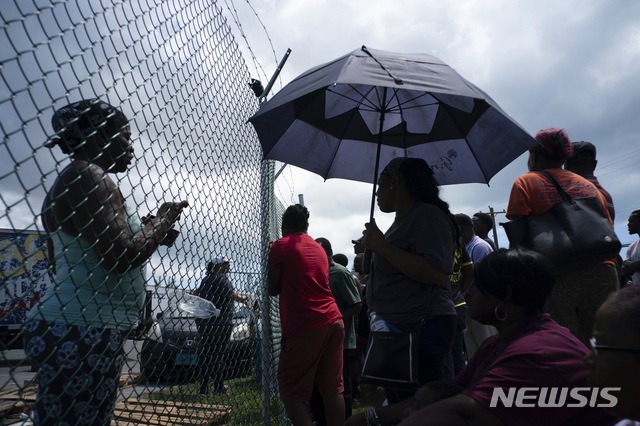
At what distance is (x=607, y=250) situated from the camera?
9.72 feet

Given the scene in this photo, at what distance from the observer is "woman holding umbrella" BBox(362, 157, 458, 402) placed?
2.68 metres

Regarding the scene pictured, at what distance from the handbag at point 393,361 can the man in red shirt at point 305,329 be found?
1.03m

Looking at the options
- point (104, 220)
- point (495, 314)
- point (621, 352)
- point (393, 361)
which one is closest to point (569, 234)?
point (495, 314)

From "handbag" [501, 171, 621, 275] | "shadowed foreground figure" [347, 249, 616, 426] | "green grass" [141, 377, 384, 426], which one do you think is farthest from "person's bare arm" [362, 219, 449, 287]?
"green grass" [141, 377, 384, 426]

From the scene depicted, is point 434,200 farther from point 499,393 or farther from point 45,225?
point 45,225

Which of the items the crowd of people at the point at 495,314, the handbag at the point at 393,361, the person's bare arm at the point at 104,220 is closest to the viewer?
the crowd of people at the point at 495,314

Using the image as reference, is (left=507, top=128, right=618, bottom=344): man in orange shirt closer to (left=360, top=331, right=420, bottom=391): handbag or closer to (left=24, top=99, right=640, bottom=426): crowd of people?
(left=24, top=99, right=640, bottom=426): crowd of people

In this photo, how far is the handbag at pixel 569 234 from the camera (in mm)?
2971

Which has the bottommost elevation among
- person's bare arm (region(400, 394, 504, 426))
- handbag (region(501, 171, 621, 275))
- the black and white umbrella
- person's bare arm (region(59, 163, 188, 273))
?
person's bare arm (region(400, 394, 504, 426))

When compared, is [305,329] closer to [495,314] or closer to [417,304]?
[417,304]

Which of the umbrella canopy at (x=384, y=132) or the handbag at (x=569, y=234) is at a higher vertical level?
the umbrella canopy at (x=384, y=132)

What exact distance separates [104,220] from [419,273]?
5.10ft

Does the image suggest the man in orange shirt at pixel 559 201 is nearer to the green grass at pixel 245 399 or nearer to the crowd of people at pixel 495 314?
the crowd of people at pixel 495 314

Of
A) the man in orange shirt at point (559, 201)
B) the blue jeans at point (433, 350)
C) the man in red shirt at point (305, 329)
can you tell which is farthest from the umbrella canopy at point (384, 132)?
the blue jeans at point (433, 350)
